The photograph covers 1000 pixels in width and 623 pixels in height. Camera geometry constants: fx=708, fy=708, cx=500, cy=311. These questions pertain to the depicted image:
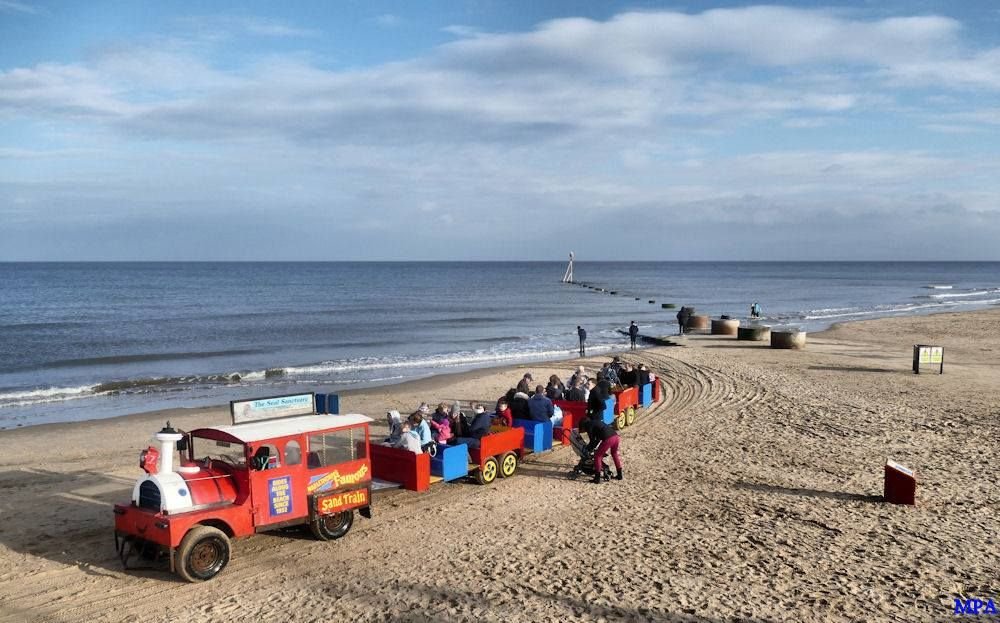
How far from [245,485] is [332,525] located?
1585 millimetres

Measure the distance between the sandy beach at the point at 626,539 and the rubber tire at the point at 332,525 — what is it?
151 millimetres

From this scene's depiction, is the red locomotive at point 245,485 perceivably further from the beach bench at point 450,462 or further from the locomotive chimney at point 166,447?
the beach bench at point 450,462

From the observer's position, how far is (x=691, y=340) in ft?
116

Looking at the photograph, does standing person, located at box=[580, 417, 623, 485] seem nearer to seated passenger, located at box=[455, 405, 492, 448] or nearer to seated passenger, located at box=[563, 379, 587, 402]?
seated passenger, located at box=[455, 405, 492, 448]

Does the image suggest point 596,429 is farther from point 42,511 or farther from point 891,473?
point 42,511

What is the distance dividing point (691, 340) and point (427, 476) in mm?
25712

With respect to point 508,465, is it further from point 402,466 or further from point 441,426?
point 402,466

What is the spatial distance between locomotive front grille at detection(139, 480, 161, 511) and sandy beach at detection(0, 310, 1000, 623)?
990 mm

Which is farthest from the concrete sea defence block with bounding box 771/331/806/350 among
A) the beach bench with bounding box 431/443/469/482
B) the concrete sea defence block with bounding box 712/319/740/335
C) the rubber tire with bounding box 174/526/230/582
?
the rubber tire with bounding box 174/526/230/582

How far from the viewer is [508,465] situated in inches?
531

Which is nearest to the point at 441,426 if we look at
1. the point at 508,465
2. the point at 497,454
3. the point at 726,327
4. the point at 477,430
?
the point at 477,430

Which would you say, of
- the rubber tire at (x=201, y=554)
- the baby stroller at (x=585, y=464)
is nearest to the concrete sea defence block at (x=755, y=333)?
the baby stroller at (x=585, y=464)

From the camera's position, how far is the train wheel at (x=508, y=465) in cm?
1338

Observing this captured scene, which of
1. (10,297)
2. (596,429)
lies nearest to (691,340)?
(596,429)
